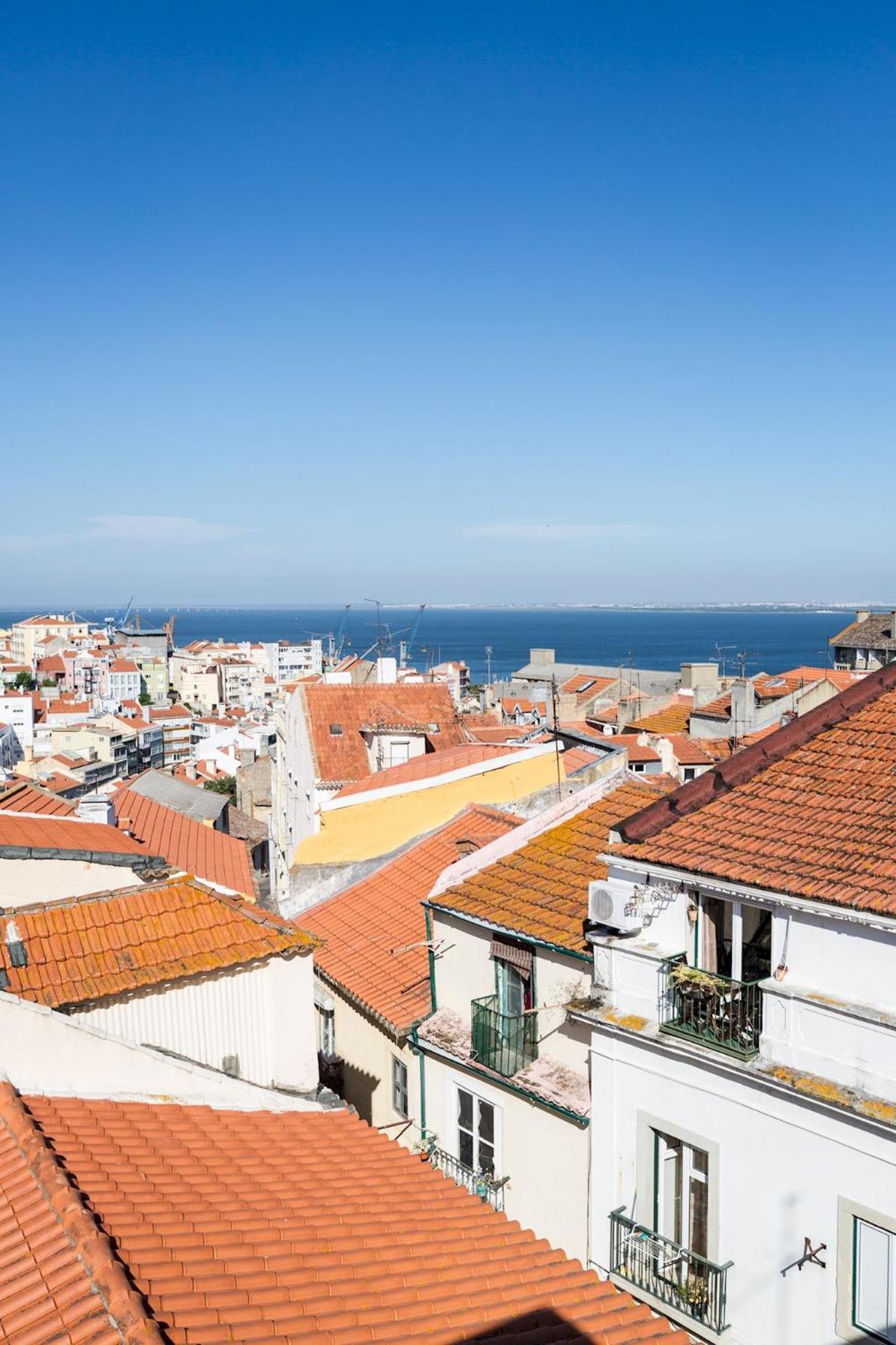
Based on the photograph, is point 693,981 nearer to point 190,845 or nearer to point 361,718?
point 190,845

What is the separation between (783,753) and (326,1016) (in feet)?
24.5

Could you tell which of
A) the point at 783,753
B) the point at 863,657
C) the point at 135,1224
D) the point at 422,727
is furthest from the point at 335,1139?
the point at 863,657

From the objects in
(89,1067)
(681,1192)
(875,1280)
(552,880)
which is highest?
(552,880)

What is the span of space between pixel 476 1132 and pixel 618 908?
367 centimetres

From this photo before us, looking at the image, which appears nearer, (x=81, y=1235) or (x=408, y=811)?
(x=81, y=1235)

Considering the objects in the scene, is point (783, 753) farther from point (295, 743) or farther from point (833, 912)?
point (295, 743)

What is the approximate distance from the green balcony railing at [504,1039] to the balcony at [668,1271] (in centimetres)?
173

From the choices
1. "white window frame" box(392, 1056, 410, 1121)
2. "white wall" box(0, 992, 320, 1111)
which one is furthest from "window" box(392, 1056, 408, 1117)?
"white wall" box(0, 992, 320, 1111)

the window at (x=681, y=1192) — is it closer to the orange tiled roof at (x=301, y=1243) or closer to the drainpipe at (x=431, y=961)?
the orange tiled roof at (x=301, y=1243)

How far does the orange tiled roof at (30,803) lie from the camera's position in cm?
1407

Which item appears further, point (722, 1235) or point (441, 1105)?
point (441, 1105)

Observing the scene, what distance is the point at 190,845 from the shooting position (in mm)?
17766

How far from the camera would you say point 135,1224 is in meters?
6.16

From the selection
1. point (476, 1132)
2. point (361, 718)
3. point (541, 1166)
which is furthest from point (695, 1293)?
point (361, 718)
